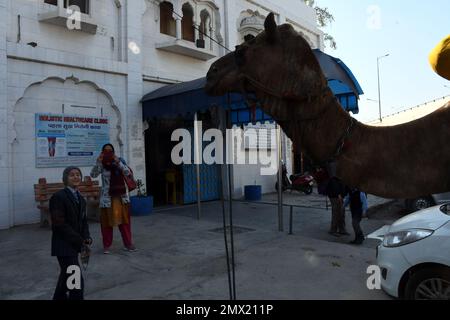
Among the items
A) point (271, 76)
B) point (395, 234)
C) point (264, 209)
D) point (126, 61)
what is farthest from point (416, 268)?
point (126, 61)

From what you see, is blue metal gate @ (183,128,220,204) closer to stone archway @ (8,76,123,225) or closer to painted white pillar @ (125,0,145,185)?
painted white pillar @ (125,0,145,185)

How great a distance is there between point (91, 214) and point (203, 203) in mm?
4420

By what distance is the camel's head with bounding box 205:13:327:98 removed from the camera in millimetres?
1764

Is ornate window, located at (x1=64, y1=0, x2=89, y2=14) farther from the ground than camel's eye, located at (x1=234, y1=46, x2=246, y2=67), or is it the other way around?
ornate window, located at (x1=64, y1=0, x2=89, y2=14)

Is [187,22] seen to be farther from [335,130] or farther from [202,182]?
[335,130]

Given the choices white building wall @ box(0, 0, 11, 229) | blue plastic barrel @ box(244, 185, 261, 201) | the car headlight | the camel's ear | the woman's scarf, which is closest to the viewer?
the camel's ear

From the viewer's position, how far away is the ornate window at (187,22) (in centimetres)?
1348

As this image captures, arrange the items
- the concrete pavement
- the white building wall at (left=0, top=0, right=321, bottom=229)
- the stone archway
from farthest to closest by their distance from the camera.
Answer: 1. the stone archway
2. the white building wall at (left=0, top=0, right=321, bottom=229)
3. the concrete pavement

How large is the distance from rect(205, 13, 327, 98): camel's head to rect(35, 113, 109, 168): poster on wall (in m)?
9.02

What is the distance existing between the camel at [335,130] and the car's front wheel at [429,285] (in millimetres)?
2662

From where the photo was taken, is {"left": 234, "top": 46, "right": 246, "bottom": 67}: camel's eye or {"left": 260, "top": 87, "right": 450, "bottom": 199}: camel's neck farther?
{"left": 234, "top": 46, "right": 246, "bottom": 67}: camel's eye

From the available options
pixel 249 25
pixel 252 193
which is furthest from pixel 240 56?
pixel 249 25

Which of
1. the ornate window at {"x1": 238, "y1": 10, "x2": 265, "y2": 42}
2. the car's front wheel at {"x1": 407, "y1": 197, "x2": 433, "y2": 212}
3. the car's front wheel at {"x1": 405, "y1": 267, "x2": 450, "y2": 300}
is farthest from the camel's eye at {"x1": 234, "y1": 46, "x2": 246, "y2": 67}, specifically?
the ornate window at {"x1": 238, "y1": 10, "x2": 265, "y2": 42}

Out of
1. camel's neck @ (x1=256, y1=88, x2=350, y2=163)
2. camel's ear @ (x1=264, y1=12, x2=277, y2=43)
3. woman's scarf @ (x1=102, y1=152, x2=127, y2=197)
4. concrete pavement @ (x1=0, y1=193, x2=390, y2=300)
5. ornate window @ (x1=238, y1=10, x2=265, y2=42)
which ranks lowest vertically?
concrete pavement @ (x1=0, y1=193, x2=390, y2=300)
